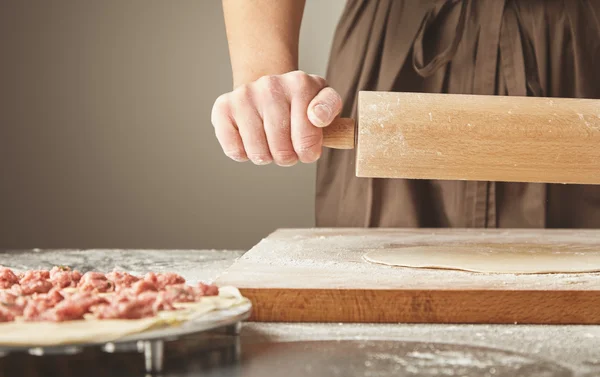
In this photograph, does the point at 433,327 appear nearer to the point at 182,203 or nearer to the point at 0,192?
the point at 182,203

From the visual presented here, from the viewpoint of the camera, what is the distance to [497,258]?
1.12 m

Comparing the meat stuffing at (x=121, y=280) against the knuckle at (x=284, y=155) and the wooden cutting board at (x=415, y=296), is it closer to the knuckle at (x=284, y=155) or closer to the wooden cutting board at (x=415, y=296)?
the wooden cutting board at (x=415, y=296)

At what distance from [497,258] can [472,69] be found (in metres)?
0.60

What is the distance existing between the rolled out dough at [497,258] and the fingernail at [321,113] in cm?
21

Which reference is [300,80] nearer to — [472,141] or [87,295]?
[472,141]

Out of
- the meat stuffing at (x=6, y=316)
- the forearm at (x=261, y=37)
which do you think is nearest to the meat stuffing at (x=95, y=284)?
the meat stuffing at (x=6, y=316)

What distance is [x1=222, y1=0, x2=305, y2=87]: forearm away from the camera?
1430mm

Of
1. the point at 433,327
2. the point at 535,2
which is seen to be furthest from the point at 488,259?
the point at 535,2

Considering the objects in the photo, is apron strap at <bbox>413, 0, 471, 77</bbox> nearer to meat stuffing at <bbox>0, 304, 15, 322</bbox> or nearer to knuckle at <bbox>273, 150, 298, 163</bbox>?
knuckle at <bbox>273, 150, 298, 163</bbox>

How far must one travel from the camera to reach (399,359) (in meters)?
0.69

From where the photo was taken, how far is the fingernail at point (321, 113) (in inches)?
44.3

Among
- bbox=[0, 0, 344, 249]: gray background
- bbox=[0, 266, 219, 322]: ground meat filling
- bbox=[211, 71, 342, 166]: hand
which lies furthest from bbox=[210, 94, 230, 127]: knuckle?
bbox=[0, 0, 344, 249]: gray background

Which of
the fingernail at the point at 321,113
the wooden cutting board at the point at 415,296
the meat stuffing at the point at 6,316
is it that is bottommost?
the wooden cutting board at the point at 415,296

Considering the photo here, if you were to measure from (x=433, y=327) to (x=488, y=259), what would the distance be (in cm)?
29
